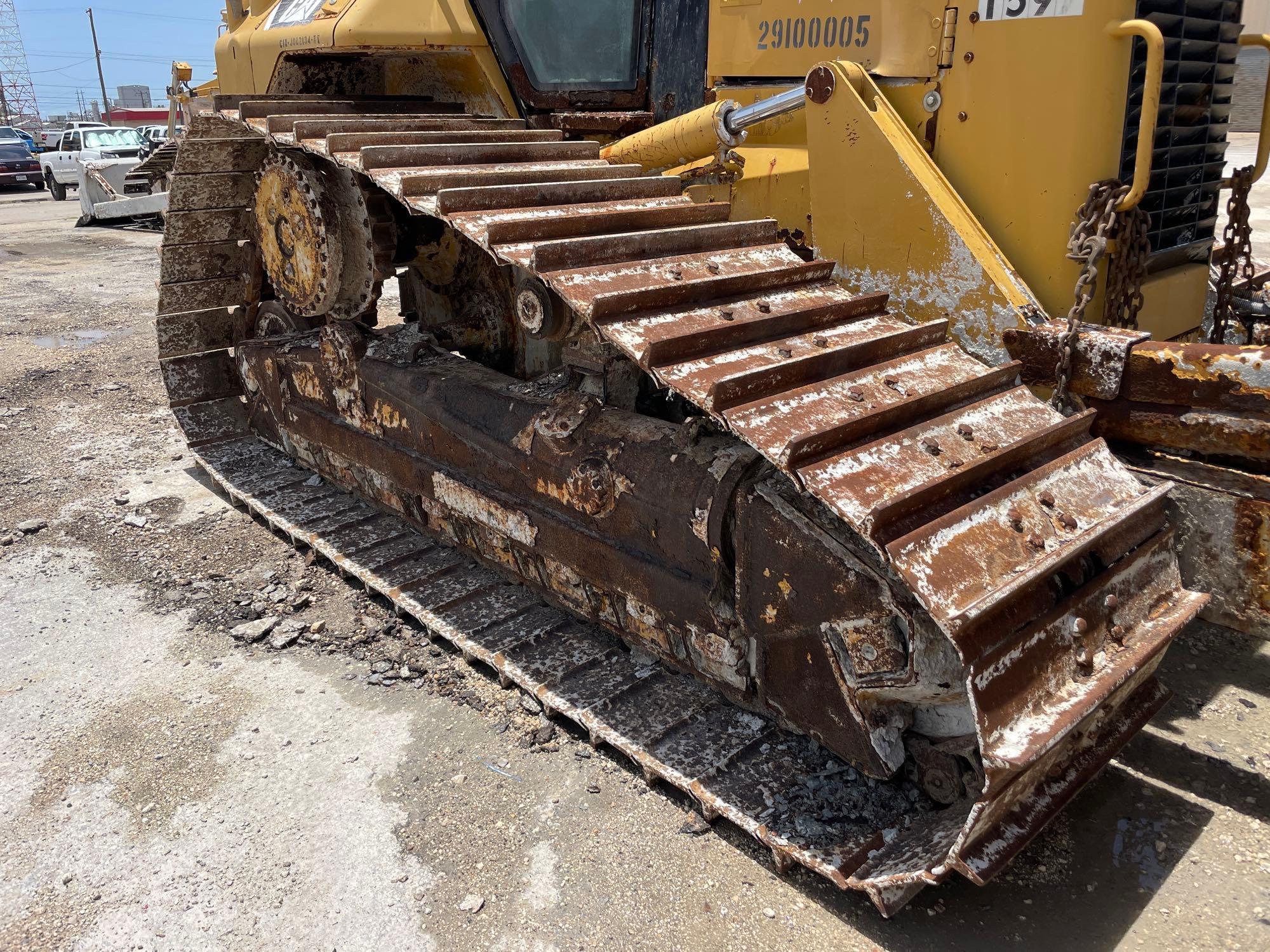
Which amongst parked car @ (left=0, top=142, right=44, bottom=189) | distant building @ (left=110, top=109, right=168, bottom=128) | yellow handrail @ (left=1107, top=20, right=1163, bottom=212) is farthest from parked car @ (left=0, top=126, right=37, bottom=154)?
yellow handrail @ (left=1107, top=20, right=1163, bottom=212)

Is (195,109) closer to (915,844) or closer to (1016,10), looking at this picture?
(1016,10)

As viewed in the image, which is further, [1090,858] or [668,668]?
[668,668]

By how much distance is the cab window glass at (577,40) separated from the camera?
4086 mm

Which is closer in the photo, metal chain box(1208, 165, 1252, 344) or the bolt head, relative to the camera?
the bolt head

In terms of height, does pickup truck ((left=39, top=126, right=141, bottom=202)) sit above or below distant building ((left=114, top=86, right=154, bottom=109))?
below

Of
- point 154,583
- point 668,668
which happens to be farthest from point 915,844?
point 154,583

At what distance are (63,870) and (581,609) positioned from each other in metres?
1.58

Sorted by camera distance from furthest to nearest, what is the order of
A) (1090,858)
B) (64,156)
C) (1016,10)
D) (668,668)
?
(64,156), (668,668), (1016,10), (1090,858)

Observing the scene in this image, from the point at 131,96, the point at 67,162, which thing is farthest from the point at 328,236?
the point at 131,96

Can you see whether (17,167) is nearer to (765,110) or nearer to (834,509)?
(765,110)

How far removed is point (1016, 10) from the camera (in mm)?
2859

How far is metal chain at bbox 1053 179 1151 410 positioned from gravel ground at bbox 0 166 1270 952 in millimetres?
1155

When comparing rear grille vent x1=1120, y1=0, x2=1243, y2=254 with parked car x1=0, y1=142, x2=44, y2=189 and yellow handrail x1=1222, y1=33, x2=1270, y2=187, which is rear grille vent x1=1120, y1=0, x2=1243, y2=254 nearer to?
yellow handrail x1=1222, y1=33, x2=1270, y2=187

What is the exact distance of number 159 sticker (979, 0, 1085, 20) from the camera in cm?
277
